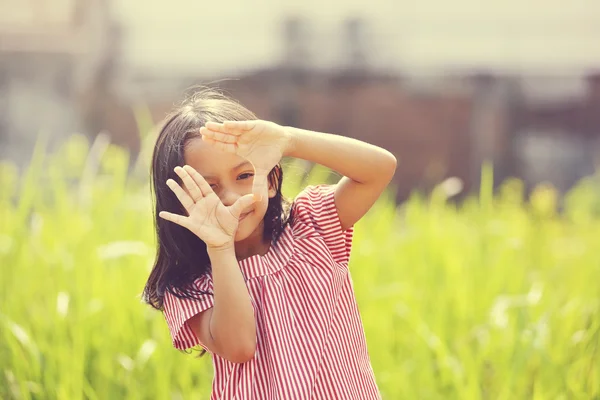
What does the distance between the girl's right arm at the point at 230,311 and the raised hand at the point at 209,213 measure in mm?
28

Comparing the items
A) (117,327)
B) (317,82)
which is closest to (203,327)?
(117,327)

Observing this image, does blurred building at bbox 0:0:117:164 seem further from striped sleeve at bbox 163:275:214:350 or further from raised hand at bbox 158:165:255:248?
raised hand at bbox 158:165:255:248

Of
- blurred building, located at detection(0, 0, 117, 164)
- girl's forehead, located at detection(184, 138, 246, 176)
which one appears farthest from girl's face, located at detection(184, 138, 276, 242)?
blurred building, located at detection(0, 0, 117, 164)

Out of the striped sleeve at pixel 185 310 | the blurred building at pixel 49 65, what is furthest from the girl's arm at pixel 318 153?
the blurred building at pixel 49 65

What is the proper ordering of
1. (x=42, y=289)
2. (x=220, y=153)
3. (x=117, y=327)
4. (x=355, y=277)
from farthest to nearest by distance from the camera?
(x=355, y=277) < (x=42, y=289) < (x=117, y=327) < (x=220, y=153)

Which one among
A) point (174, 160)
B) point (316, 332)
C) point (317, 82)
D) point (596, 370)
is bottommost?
point (317, 82)

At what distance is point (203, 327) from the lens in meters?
1.34

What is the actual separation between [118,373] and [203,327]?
79 cm

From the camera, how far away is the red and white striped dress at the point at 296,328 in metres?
1.34

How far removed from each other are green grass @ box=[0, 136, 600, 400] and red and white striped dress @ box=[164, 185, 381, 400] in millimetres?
604

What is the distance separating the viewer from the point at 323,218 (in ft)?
4.84

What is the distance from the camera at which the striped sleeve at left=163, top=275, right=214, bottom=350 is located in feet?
4.42

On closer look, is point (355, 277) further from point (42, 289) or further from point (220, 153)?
point (220, 153)

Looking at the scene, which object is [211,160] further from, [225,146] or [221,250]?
[221,250]
